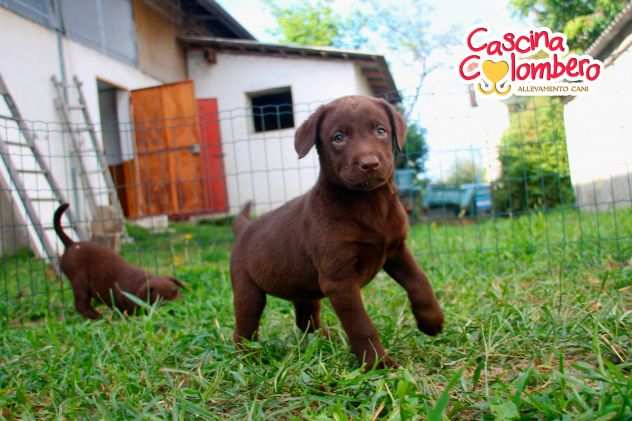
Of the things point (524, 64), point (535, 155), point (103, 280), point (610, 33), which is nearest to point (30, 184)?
point (103, 280)

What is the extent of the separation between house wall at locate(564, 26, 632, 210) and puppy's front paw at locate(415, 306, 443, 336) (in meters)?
1.35

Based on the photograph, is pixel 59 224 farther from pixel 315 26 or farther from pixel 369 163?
pixel 315 26

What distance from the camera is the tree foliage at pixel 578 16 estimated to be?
3498mm

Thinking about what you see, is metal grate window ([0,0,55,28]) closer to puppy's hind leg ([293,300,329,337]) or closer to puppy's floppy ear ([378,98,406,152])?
puppy's hind leg ([293,300,329,337])

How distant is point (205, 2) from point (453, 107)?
35.7ft

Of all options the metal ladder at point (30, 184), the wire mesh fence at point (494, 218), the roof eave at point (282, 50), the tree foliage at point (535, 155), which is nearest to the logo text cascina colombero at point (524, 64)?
the wire mesh fence at point (494, 218)

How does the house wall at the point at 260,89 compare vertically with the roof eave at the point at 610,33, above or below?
above

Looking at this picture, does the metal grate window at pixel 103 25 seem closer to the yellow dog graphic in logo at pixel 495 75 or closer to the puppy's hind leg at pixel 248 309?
the puppy's hind leg at pixel 248 309

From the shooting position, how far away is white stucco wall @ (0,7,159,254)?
28.9ft

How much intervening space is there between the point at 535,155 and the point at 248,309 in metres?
3.73

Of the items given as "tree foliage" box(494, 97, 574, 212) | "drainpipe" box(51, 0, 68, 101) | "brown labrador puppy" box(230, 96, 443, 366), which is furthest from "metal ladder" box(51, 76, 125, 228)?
"brown labrador puppy" box(230, 96, 443, 366)

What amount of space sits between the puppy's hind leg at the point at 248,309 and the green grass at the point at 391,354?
11 centimetres

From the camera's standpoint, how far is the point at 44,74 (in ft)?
32.4

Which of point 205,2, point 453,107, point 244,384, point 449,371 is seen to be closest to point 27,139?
point 453,107
